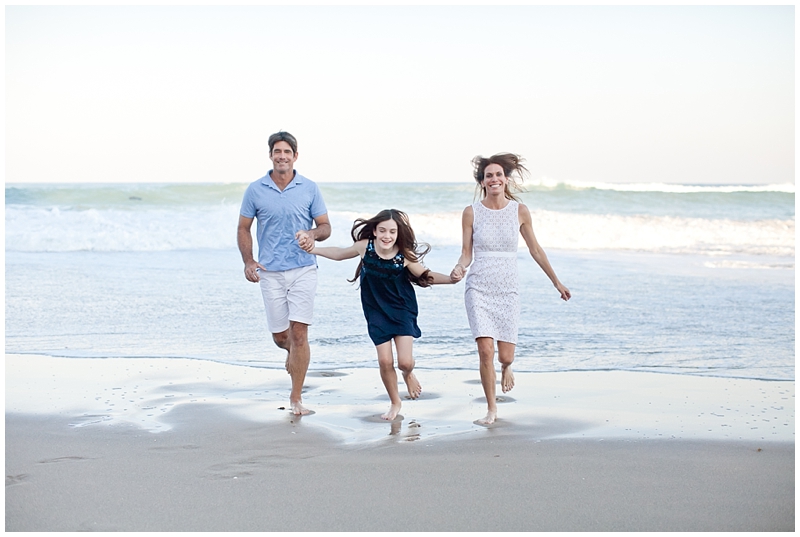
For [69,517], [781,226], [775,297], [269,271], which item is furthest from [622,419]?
[781,226]

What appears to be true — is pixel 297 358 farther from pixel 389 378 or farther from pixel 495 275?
pixel 495 275

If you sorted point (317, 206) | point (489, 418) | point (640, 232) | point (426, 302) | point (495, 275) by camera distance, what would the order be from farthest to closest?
point (640, 232) → point (426, 302) → point (317, 206) → point (495, 275) → point (489, 418)

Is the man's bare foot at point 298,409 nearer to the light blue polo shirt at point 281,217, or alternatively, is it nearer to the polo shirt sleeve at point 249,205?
the light blue polo shirt at point 281,217

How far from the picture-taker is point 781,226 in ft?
78.8

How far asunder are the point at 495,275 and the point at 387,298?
28.2 inches

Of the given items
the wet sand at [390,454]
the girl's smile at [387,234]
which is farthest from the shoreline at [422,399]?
the girl's smile at [387,234]

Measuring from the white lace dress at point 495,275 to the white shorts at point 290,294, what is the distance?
1048mm

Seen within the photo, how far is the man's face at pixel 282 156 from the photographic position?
18.6 feet

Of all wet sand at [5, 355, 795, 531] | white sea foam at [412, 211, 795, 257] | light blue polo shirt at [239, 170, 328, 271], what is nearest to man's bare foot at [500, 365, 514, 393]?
wet sand at [5, 355, 795, 531]

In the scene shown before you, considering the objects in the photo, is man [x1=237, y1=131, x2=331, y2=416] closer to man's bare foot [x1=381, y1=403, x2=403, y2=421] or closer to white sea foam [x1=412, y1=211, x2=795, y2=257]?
man's bare foot [x1=381, y1=403, x2=403, y2=421]

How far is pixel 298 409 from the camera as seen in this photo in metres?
5.46

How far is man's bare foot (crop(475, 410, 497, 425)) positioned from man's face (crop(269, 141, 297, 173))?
2.07 metres

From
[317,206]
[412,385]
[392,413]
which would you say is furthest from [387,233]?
[392,413]

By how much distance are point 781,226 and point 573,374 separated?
19.9 meters
